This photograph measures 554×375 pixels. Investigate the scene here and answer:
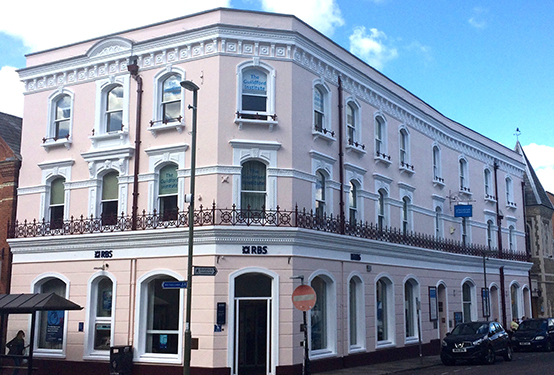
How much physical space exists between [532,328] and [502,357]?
4.66m

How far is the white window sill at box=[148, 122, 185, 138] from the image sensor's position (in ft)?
71.4

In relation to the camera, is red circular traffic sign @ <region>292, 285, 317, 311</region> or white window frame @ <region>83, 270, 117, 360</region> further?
white window frame @ <region>83, 270, 117, 360</region>

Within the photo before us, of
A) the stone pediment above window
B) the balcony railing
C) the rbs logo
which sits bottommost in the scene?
the rbs logo

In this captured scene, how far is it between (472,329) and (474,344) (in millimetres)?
1366

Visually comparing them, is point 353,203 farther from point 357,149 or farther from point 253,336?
point 253,336

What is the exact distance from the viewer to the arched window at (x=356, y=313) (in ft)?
79.5

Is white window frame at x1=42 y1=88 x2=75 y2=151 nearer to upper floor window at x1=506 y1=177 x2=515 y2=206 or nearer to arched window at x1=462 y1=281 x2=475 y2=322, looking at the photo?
arched window at x1=462 y1=281 x2=475 y2=322

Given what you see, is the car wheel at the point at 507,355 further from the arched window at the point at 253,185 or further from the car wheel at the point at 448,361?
the arched window at the point at 253,185

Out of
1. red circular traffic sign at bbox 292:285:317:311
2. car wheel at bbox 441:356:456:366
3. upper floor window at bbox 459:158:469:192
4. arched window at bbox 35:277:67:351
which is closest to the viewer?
red circular traffic sign at bbox 292:285:317:311

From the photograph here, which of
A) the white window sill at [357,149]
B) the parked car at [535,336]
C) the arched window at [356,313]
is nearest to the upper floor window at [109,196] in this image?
the white window sill at [357,149]

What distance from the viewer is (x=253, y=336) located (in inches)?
818

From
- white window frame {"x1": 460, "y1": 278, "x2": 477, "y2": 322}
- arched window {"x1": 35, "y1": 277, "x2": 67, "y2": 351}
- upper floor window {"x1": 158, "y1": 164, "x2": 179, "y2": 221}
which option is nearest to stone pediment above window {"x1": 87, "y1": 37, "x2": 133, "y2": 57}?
upper floor window {"x1": 158, "y1": 164, "x2": 179, "y2": 221}

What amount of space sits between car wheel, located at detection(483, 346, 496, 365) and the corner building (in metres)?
3.65

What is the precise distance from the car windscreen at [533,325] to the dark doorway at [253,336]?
17.5m
